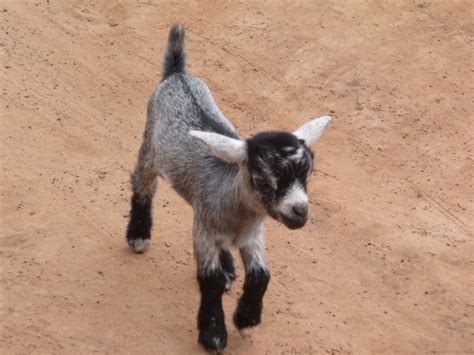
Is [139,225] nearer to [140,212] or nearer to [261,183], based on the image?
[140,212]

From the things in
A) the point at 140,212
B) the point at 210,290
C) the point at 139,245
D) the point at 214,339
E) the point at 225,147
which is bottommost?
the point at 139,245

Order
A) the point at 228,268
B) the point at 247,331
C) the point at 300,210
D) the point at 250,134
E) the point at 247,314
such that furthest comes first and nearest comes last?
1. the point at 250,134
2. the point at 228,268
3. the point at 247,331
4. the point at 247,314
5. the point at 300,210

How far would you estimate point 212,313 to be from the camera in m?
7.77

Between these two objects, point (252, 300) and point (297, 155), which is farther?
point (252, 300)

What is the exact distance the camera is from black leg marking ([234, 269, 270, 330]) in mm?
7781

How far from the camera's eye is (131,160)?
10.8 m

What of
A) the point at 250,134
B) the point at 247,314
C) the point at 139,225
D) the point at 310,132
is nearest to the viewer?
the point at 310,132

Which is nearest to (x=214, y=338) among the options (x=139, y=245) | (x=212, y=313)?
(x=212, y=313)

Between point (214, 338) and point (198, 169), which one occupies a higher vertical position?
point (198, 169)

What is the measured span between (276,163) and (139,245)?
3.03 m

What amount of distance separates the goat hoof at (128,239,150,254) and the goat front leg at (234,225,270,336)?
1.75 metres

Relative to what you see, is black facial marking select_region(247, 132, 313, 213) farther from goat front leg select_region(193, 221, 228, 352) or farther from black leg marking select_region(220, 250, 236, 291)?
black leg marking select_region(220, 250, 236, 291)

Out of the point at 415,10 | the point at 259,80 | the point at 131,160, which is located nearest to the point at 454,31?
the point at 415,10

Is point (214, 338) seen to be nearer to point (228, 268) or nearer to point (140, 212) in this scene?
point (228, 268)
